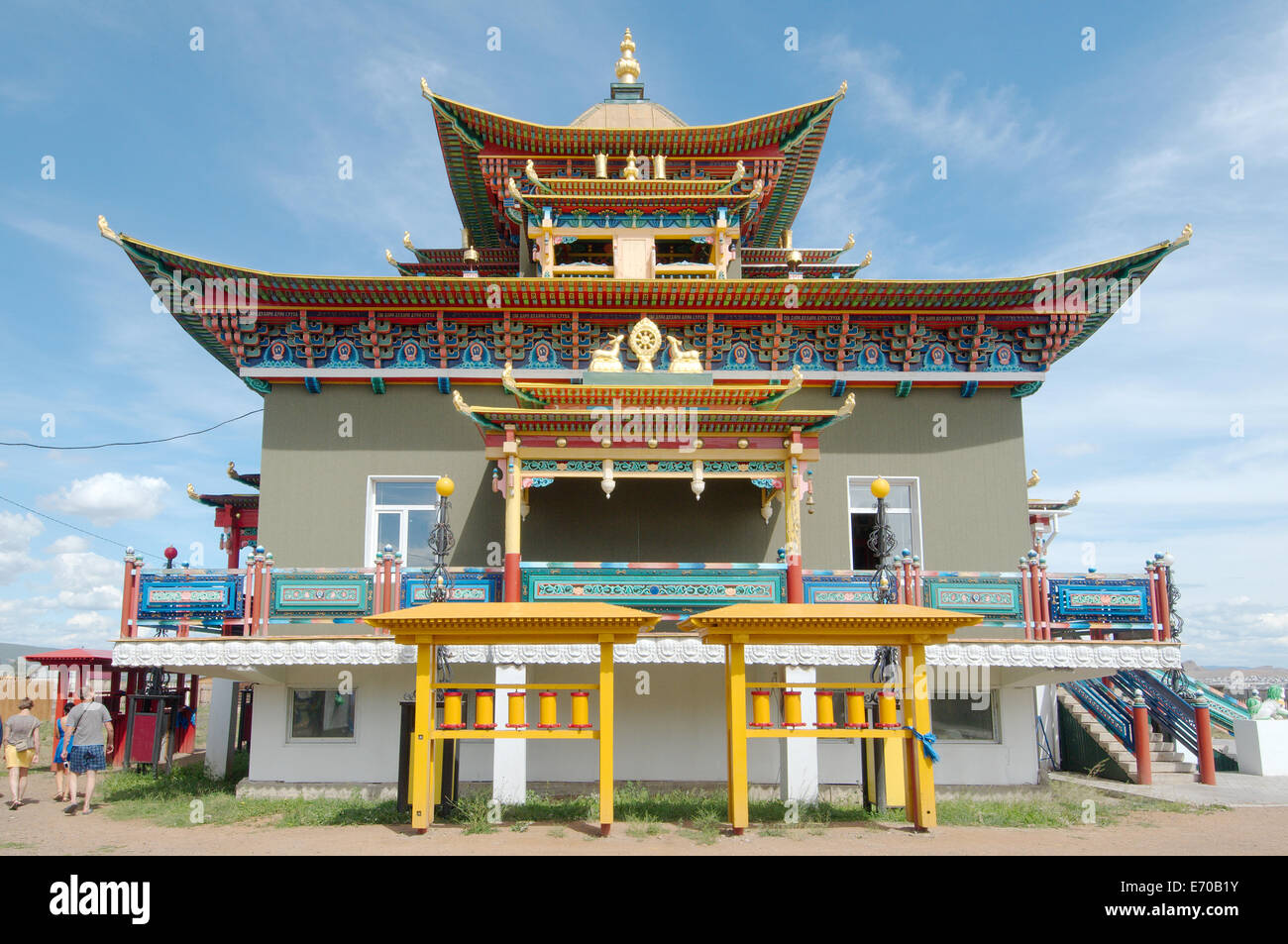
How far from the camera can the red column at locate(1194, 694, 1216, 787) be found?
54.3 ft

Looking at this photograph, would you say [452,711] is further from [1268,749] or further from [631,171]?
[1268,749]

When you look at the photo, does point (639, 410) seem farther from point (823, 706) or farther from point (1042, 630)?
point (1042, 630)

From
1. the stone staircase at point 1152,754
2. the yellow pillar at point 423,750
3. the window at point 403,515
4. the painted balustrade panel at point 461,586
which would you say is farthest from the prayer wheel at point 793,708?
the stone staircase at point 1152,754

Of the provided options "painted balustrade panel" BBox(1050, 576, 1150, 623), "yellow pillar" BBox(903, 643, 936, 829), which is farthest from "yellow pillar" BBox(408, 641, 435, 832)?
"painted balustrade panel" BBox(1050, 576, 1150, 623)

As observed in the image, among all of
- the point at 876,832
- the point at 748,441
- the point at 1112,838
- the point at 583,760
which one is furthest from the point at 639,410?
the point at 1112,838

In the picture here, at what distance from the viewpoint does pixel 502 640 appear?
414 inches

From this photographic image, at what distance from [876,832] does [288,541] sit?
402 inches

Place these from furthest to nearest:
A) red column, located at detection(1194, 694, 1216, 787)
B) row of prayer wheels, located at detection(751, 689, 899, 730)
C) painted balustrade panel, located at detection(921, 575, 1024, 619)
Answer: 1. red column, located at detection(1194, 694, 1216, 787)
2. painted balustrade panel, located at detection(921, 575, 1024, 619)
3. row of prayer wheels, located at detection(751, 689, 899, 730)

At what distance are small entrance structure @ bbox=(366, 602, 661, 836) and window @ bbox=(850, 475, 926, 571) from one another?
6496 mm

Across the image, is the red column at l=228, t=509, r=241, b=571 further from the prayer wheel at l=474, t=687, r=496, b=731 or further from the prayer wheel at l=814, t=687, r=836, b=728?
the prayer wheel at l=814, t=687, r=836, b=728

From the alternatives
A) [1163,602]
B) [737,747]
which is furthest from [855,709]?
[1163,602]

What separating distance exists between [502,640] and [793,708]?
4027 millimetres

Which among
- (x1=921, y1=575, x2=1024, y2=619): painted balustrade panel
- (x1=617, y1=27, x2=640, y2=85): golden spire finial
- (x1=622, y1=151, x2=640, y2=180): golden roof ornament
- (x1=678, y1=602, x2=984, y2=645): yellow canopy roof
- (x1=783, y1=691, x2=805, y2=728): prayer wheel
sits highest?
(x1=617, y1=27, x2=640, y2=85): golden spire finial

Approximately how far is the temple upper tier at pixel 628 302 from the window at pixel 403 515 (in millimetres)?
1712
